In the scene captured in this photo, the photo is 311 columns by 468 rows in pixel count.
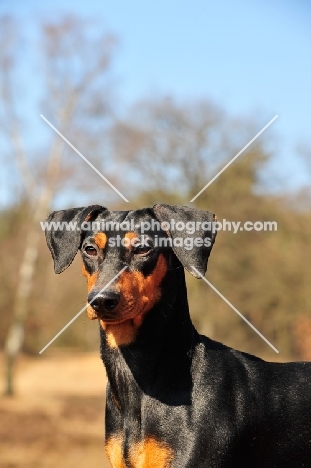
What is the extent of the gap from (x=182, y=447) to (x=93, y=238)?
1.47 m

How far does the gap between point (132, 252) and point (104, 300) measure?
506 mm

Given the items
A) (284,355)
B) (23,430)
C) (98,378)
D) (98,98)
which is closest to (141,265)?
(23,430)

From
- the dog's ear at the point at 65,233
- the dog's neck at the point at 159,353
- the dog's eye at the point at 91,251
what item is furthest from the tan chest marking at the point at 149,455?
the dog's ear at the point at 65,233

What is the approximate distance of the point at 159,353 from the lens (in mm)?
4691

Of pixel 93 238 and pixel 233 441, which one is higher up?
pixel 93 238

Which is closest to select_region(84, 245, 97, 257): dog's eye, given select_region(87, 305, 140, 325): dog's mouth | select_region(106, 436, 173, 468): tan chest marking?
select_region(87, 305, 140, 325): dog's mouth

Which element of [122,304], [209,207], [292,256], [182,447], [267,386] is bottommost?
[182,447]

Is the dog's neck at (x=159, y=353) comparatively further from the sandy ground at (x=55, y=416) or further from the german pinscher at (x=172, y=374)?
the sandy ground at (x=55, y=416)

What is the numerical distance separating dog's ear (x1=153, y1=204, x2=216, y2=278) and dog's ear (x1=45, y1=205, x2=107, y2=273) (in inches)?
20.7

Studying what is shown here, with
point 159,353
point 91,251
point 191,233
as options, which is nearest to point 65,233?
point 91,251

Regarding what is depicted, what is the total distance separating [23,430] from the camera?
21.1 metres

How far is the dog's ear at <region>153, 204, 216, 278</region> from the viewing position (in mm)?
4633

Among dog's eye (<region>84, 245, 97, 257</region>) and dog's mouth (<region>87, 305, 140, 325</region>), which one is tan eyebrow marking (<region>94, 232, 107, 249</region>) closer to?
dog's eye (<region>84, 245, 97, 257</region>)

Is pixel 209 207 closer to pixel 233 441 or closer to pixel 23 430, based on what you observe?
pixel 23 430
